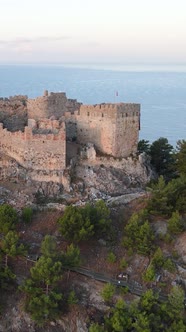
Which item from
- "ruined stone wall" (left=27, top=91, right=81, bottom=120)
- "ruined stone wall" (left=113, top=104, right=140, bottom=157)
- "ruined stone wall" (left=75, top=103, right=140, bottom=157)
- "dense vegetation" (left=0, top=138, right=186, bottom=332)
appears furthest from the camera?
"ruined stone wall" (left=27, top=91, right=81, bottom=120)

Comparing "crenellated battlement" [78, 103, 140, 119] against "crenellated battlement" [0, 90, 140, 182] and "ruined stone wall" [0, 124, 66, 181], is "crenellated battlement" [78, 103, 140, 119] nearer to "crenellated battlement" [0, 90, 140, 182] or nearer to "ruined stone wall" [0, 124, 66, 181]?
"crenellated battlement" [0, 90, 140, 182]

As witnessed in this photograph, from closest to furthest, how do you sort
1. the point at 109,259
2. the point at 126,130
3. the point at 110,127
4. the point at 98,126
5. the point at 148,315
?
the point at 148,315 → the point at 109,259 → the point at 110,127 → the point at 98,126 → the point at 126,130

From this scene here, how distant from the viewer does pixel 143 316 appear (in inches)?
1072

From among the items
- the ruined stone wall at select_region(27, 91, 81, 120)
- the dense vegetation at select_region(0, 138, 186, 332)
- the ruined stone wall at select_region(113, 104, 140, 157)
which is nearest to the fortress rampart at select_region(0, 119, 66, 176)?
the ruined stone wall at select_region(27, 91, 81, 120)

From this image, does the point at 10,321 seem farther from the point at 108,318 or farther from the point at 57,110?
the point at 57,110

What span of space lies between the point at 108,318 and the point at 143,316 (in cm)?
238

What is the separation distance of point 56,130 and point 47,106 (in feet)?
13.7

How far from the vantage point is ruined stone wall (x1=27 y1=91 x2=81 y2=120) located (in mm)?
42406

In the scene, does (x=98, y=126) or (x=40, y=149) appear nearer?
(x=40, y=149)

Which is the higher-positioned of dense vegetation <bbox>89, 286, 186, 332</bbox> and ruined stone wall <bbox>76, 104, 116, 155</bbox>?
ruined stone wall <bbox>76, 104, 116, 155</bbox>

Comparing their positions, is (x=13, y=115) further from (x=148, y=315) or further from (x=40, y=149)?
(x=148, y=315)

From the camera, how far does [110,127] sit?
40906 mm

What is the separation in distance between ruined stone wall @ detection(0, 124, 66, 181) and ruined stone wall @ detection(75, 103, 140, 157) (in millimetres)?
3948

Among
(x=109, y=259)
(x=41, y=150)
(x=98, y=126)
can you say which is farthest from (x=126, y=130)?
(x=109, y=259)
